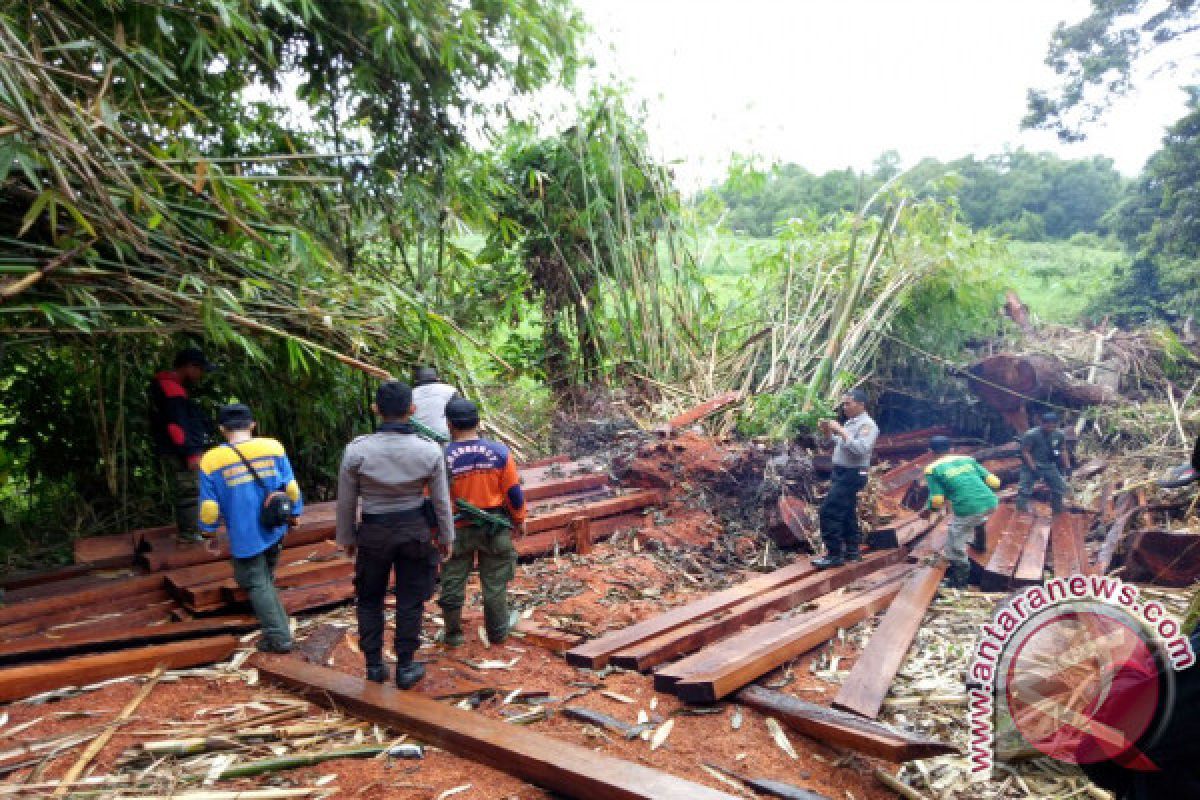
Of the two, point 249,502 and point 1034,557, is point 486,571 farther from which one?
point 1034,557

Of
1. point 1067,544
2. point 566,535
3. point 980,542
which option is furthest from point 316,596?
point 1067,544

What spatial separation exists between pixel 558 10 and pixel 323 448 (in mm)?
5200

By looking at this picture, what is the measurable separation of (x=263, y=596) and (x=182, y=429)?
5.89ft

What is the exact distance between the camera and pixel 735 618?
5.09m

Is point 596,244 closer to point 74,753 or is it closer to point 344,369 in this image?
point 344,369

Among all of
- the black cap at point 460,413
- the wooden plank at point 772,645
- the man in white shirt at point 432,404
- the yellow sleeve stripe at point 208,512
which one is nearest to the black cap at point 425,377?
the man in white shirt at point 432,404

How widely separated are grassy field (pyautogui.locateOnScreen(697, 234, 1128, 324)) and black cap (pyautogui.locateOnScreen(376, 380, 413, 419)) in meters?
7.78

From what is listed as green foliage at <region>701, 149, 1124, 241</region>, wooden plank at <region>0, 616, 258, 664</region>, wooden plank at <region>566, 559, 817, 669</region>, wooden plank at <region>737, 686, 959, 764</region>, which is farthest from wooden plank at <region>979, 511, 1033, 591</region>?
green foliage at <region>701, 149, 1124, 241</region>

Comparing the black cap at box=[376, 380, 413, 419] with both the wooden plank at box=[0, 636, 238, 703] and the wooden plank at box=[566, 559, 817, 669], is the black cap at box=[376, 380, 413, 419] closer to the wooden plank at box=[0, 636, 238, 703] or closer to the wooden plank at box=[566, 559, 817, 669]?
the wooden plank at box=[566, 559, 817, 669]

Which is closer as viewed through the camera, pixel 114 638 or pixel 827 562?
pixel 114 638

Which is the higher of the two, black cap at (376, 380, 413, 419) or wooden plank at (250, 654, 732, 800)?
black cap at (376, 380, 413, 419)

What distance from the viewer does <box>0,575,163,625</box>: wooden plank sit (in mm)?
4672

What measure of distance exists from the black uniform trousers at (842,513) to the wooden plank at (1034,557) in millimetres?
1516

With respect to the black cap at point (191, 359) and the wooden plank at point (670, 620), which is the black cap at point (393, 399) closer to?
the wooden plank at point (670, 620)
